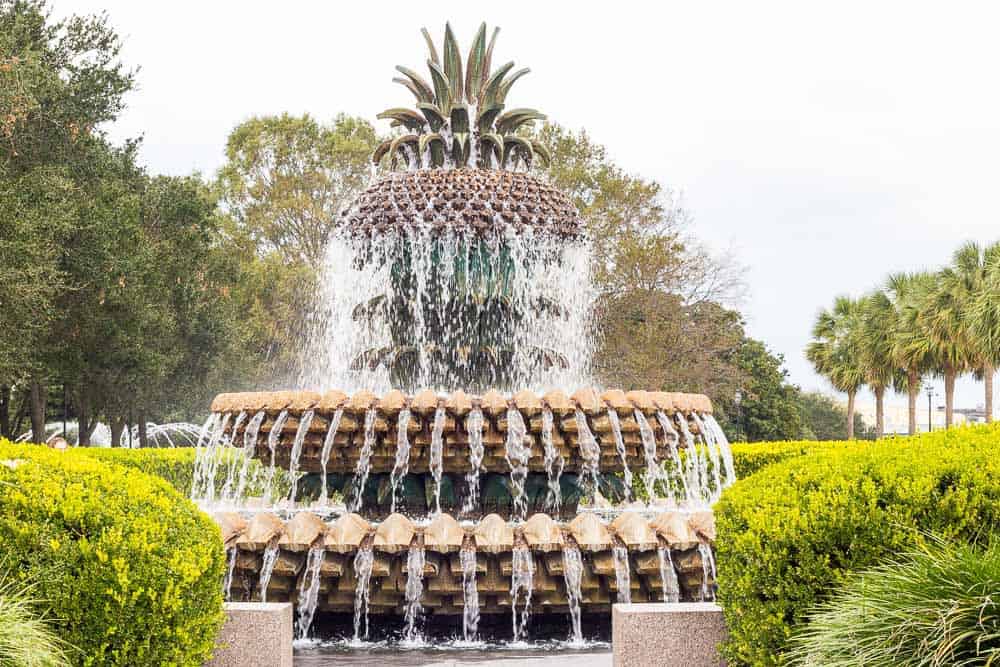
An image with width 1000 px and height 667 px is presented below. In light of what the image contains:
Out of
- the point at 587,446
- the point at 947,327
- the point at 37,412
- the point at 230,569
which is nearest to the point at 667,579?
the point at 587,446

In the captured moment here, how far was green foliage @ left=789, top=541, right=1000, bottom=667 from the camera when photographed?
12.9 ft

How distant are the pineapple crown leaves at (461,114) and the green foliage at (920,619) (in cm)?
710

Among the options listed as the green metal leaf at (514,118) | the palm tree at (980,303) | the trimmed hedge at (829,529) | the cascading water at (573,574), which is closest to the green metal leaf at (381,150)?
the green metal leaf at (514,118)

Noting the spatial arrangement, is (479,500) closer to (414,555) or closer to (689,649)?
(414,555)

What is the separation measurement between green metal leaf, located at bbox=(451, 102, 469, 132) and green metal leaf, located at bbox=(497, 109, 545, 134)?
1.34ft

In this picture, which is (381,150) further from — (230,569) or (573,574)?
(573,574)

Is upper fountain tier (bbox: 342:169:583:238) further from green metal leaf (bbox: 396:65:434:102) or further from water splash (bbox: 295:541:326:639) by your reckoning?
water splash (bbox: 295:541:326:639)

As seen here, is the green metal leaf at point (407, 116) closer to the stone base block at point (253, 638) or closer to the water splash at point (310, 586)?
the water splash at point (310, 586)

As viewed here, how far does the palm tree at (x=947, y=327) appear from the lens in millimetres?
38406

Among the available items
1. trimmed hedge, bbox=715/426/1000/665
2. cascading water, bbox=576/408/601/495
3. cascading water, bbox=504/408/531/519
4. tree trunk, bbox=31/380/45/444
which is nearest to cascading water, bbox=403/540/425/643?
cascading water, bbox=504/408/531/519

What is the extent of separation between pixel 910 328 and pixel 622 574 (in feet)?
134

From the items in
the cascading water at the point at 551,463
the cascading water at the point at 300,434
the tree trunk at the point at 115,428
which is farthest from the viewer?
the tree trunk at the point at 115,428

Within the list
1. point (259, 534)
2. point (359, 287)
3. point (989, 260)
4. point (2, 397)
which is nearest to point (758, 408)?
point (989, 260)

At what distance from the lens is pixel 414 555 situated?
21.7 feet
